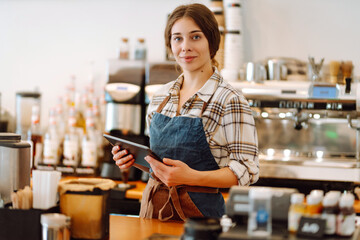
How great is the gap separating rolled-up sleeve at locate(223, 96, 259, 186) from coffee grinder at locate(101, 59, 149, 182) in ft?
4.63

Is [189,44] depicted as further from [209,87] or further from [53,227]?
[53,227]

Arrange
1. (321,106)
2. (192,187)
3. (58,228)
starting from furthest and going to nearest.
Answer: (321,106)
(192,187)
(58,228)

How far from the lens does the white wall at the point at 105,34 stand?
3326 millimetres

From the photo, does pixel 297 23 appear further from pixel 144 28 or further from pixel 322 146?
pixel 144 28

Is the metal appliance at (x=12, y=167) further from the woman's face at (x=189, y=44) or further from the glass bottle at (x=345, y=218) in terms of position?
the glass bottle at (x=345, y=218)

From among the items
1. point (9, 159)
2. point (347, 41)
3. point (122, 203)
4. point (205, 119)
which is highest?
point (347, 41)

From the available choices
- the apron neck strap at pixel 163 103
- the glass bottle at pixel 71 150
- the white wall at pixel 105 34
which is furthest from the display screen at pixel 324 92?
the glass bottle at pixel 71 150

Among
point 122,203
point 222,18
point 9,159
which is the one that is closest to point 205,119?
point 9,159

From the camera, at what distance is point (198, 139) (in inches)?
72.7

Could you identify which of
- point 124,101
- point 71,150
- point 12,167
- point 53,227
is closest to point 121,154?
point 12,167

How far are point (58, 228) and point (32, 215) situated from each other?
0.09 m

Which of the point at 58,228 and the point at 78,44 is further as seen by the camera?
the point at 78,44

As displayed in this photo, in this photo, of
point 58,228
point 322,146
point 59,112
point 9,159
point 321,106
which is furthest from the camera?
point 59,112

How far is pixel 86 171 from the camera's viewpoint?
323cm
